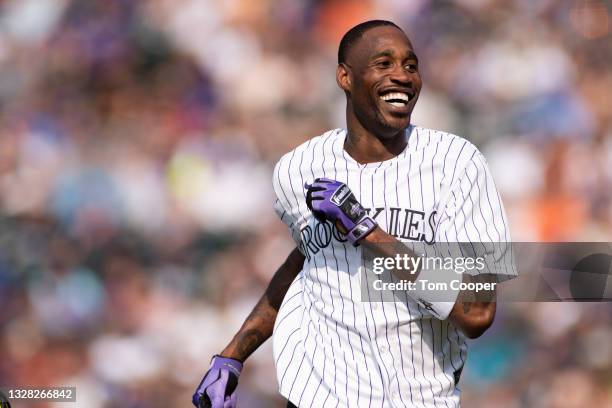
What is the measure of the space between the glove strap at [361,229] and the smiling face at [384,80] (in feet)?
0.96

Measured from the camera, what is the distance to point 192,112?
4.25 metres

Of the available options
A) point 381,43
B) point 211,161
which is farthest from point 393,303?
point 211,161

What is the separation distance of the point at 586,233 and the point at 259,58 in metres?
1.50

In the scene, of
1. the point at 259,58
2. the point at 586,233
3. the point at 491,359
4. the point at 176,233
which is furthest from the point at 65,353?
the point at 586,233

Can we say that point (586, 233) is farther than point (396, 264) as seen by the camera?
Yes

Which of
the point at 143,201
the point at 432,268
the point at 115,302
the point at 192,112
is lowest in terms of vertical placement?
the point at 432,268

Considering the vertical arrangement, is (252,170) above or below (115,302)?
above

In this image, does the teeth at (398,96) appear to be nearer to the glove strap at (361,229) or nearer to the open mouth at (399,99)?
the open mouth at (399,99)

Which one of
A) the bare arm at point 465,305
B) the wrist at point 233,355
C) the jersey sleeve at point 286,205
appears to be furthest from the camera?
the wrist at point 233,355

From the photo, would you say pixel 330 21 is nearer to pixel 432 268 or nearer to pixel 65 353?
pixel 65 353

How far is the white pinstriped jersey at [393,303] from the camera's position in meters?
2.39

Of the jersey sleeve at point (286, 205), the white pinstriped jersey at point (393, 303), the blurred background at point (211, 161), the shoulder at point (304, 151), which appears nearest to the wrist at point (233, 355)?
the white pinstriped jersey at point (393, 303)

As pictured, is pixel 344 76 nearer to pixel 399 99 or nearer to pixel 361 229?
pixel 399 99

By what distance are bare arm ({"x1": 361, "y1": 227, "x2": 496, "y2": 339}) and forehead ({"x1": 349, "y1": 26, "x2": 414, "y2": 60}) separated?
18.8 inches
